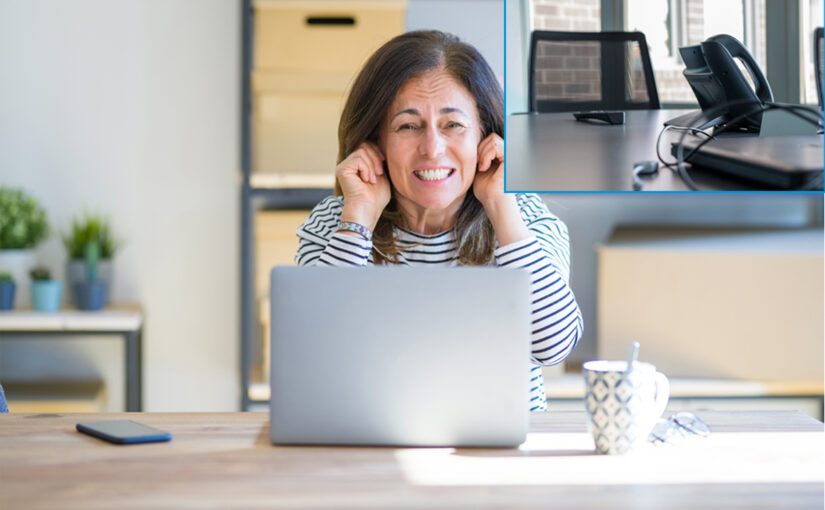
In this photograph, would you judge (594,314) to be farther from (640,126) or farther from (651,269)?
(640,126)

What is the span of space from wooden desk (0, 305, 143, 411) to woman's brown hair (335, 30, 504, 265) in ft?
3.78

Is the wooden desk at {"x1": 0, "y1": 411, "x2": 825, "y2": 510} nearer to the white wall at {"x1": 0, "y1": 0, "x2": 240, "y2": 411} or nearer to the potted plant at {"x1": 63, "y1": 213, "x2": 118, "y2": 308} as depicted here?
the potted plant at {"x1": 63, "y1": 213, "x2": 118, "y2": 308}

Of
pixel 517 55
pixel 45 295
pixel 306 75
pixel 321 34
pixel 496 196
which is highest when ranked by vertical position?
pixel 321 34

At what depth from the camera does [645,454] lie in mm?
1105

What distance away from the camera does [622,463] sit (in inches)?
41.9

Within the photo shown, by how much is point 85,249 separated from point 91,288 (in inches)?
6.8

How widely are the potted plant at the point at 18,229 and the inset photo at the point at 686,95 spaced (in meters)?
1.84

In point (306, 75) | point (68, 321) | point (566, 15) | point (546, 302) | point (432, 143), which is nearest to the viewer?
point (566, 15)

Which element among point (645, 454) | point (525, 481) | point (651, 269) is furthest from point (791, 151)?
point (651, 269)

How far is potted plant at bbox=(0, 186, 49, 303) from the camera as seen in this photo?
2.66m

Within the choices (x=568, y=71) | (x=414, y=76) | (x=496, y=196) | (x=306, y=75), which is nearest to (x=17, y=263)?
(x=306, y=75)

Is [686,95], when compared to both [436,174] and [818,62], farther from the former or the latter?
[436,174]

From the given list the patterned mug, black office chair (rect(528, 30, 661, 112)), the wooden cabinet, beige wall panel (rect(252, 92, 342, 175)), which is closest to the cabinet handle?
the wooden cabinet

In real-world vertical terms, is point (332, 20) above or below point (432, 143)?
above
